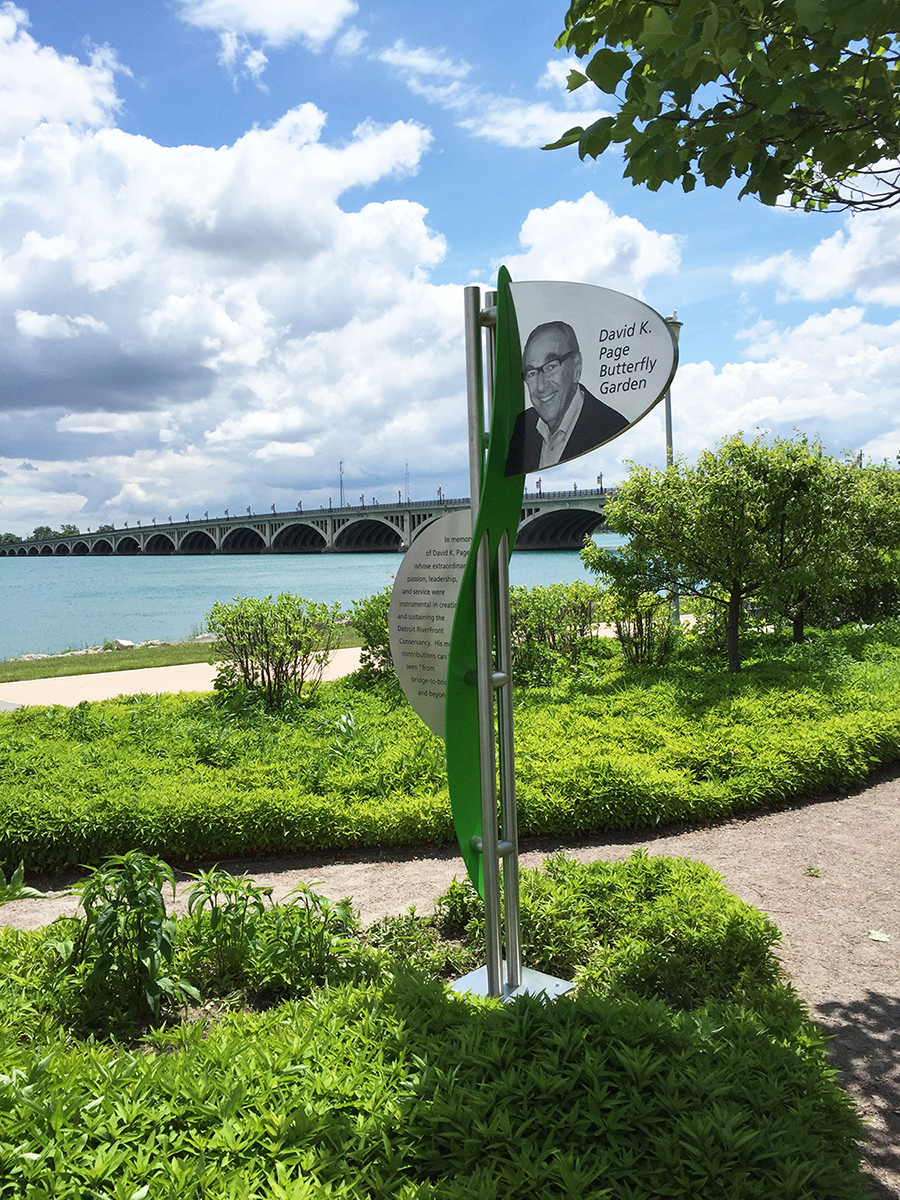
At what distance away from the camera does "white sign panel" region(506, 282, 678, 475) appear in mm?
2613

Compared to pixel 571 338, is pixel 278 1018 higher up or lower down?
lower down

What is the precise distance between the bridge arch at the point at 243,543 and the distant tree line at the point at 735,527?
219 feet

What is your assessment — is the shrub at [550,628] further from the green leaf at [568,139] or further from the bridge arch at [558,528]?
the bridge arch at [558,528]

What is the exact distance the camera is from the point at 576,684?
8.29 m

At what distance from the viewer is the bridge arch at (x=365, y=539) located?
54.5m

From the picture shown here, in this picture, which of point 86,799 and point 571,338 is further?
point 86,799

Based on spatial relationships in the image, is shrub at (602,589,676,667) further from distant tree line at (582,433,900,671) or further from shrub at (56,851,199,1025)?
shrub at (56,851,199,1025)

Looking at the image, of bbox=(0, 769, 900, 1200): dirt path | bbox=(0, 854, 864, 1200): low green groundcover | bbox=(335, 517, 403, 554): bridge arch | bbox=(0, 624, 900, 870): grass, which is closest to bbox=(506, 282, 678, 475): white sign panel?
bbox=(0, 854, 864, 1200): low green groundcover

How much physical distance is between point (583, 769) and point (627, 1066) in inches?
122

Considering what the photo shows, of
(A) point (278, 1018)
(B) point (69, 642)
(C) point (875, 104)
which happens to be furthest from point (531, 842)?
(B) point (69, 642)

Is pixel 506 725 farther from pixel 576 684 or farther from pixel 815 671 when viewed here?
pixel 815 671

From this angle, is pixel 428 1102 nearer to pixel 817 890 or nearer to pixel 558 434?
pixel 558 434

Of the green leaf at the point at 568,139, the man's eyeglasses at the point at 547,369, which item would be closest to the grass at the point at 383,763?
the man's eyeglasses at the point at 547,369

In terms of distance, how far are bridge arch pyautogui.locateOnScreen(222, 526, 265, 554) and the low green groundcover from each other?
2869 inches
